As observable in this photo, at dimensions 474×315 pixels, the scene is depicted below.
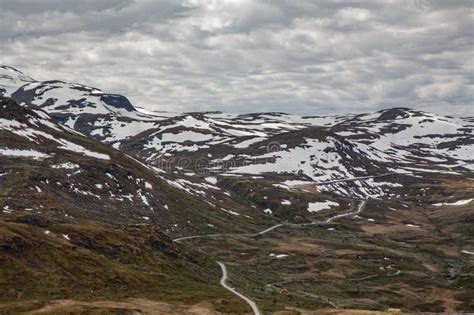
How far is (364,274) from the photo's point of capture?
190 m

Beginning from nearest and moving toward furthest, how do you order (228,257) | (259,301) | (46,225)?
(259,301)
(46,225)
(228,257)

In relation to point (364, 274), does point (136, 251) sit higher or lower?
higher

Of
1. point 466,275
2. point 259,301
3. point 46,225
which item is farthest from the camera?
point 466,275

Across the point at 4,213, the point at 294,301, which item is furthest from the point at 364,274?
the point at 4,213

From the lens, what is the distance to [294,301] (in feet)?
421

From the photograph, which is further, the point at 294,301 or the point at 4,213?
the point at 4,213

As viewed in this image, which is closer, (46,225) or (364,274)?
(46,225)

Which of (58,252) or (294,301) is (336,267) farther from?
(58,252)

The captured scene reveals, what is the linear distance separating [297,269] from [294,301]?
63568mm

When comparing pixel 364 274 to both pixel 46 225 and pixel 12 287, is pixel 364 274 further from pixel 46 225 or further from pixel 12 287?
pixel 12 287

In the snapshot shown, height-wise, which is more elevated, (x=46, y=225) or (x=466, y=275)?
(x=46, y=225)

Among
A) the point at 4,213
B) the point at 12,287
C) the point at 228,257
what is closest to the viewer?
the point at 12,287

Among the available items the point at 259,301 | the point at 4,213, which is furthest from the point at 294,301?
the point at 4,213

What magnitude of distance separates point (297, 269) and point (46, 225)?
8631 cm
